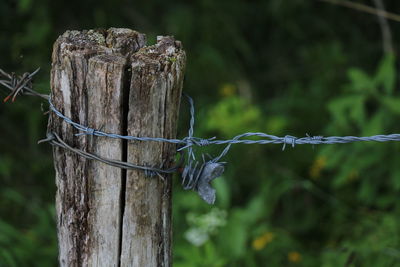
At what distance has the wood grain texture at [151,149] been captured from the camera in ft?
5.17

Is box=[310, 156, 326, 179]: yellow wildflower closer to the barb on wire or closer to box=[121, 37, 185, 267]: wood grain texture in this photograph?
box=[121, 37, 185, 267]: wood grain texture

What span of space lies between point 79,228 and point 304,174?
3100mm

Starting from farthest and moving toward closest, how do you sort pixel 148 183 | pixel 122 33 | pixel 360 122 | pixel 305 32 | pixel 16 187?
pixel 305 32 → pixel 16 187 → pixel 360 122 → pixel 122 33 → pixel 148 183

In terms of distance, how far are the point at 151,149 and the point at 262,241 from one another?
7.14ft

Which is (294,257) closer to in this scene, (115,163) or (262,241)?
(262,241)

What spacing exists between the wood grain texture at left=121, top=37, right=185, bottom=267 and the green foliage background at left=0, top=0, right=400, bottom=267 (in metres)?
0.83

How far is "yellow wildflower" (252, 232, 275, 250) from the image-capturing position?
361 centimetres

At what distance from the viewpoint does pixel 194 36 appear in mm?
5223

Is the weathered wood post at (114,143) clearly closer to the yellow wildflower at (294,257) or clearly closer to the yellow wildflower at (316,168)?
the yellow wildflower at (294,257)

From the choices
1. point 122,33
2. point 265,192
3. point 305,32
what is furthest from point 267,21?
point 122,33

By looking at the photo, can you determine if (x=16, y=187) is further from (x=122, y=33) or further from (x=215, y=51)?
(x=122, y=33)

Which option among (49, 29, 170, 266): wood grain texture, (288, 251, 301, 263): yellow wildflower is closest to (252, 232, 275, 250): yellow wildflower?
(288, 251, 301, 263): yellow wildflower

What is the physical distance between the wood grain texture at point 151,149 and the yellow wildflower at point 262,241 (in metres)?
1.86

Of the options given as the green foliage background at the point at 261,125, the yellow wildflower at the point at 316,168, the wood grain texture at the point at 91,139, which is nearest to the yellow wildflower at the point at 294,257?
the green foliage background at the point at 261,125
